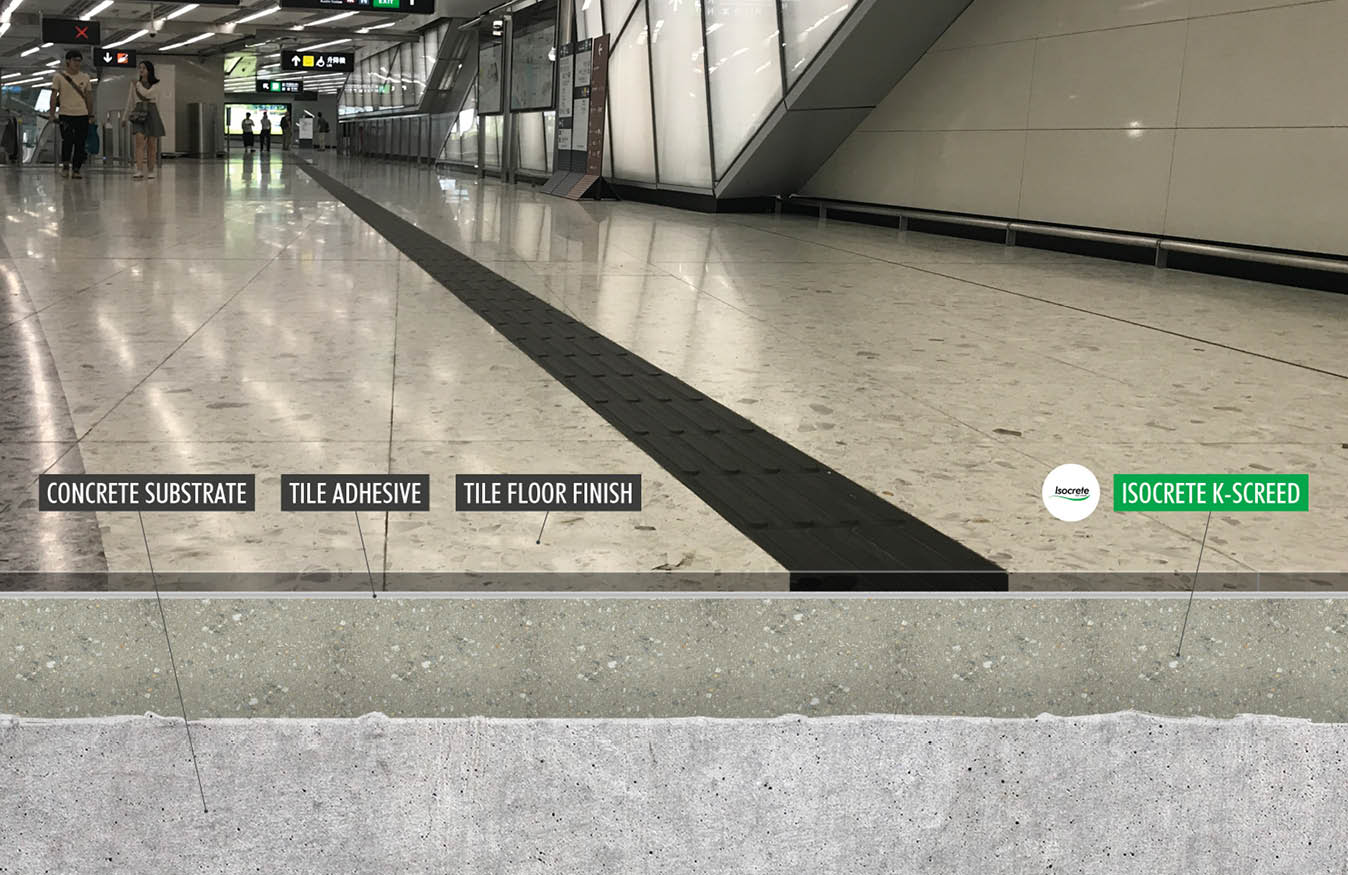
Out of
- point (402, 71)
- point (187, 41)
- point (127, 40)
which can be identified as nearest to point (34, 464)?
point (187, 41)

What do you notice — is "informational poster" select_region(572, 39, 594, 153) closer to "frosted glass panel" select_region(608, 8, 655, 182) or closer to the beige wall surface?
"frosted glass panel" select_region(608, 8, 655, 182)

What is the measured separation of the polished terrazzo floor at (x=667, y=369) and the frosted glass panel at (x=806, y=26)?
15.4 ft

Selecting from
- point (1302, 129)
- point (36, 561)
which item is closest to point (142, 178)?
point (1302, 129)

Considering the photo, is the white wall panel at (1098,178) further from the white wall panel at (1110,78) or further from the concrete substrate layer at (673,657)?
the concrete substrate layer at (673,657)

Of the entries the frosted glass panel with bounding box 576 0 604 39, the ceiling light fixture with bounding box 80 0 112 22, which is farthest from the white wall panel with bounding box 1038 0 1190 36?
the ceiling light fixture with bounding box 80 0 112 22

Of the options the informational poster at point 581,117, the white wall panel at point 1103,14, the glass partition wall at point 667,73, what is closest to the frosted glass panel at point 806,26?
the glass partition wall at point 667,73

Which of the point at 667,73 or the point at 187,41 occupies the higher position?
the point at 187,41

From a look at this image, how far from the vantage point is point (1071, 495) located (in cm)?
237

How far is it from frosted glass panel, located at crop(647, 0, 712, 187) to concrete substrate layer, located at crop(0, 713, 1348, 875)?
14.0 m

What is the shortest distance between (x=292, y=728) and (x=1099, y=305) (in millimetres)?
5608

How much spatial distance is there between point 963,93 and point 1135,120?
2.65m

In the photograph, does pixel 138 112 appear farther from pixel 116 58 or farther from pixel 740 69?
pixel 116 58

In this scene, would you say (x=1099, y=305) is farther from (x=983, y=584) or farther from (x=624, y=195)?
(x=624, y=195)

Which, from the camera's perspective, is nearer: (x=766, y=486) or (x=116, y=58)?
(x=766, y=486)
